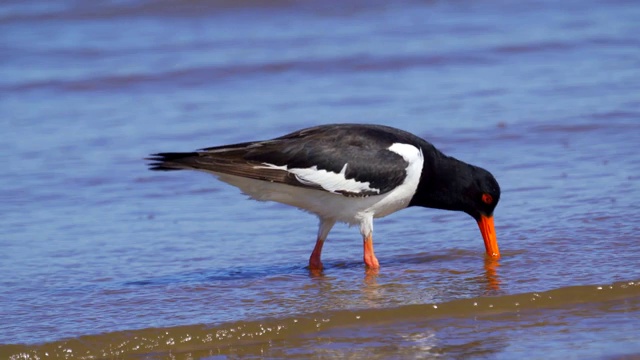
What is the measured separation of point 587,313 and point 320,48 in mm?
9096

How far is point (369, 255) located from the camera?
7332 mm

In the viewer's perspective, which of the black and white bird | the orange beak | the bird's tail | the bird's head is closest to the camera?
the bird's tail

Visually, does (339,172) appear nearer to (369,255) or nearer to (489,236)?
(369,255)

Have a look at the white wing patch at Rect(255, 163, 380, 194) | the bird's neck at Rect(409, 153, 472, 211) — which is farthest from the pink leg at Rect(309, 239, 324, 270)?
the bird's neck at Rect(409, 153, 472, 211)

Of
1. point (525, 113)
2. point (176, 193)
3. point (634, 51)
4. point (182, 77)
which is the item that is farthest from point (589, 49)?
point (176, 193)

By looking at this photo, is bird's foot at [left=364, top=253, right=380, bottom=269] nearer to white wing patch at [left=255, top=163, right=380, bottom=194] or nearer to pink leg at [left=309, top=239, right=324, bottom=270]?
pink leg at [left=309, top=239, right=324, bottom=270]

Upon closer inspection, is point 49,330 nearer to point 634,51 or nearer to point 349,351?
point 349,351

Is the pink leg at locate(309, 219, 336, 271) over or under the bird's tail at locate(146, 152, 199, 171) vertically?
under

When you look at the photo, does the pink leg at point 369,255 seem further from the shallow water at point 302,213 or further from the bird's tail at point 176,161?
the bird's tail at point 176,161

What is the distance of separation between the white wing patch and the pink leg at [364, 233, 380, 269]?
333mm

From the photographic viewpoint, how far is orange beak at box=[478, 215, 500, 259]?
288 inches

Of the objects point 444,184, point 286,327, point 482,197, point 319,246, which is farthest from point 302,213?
point 286,327

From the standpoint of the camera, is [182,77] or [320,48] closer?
[182,77]

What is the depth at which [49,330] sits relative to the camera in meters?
6.13
